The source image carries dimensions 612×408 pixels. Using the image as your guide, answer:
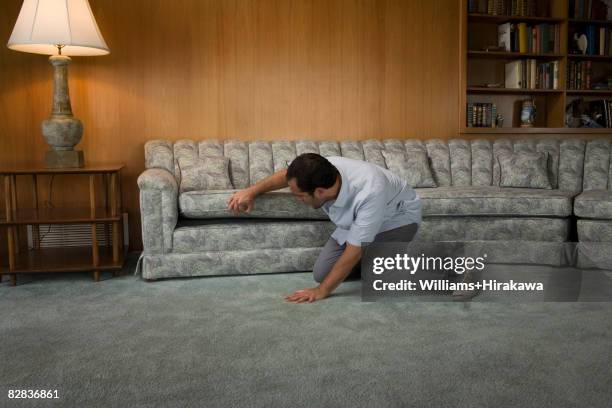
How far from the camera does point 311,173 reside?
2.55 m

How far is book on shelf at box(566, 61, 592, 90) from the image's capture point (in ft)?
16.3

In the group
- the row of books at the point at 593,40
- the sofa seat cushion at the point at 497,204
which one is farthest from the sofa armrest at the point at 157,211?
the row of books at the point at 593,40

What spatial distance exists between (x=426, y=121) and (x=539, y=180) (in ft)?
3.43

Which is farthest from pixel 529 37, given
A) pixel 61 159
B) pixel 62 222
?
pixel 62 222

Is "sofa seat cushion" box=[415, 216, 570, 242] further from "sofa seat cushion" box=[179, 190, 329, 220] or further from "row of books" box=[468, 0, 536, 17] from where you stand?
"row of books" box=[468, 0, 536, 17]

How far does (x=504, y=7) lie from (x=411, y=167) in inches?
64.2

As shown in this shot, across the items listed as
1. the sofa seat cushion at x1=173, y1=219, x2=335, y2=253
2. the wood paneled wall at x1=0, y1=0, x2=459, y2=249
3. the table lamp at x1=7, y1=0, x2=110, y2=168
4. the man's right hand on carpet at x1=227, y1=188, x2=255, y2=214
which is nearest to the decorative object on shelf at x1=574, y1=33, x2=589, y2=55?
the wood paneled wall at x1=0, y1=0, x2=459, y2=249

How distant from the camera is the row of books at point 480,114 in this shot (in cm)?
489

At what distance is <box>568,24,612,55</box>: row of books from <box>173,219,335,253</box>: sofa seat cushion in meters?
2.88

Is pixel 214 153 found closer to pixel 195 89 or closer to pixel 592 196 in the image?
pixel 195 89

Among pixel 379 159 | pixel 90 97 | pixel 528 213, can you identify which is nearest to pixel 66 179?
pixel 90 97

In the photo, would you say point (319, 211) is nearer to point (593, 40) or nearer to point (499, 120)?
point (499, 120)

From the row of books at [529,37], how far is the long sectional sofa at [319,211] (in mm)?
825

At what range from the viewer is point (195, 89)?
443 cm
